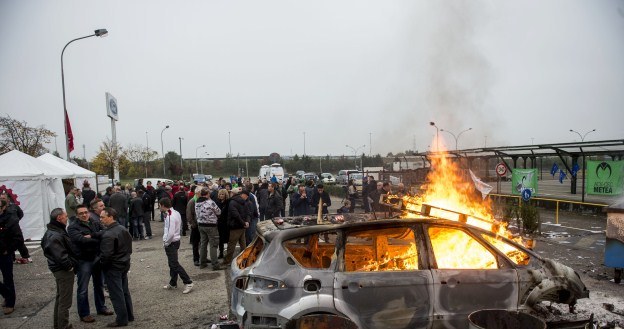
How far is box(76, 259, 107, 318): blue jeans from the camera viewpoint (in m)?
5.61

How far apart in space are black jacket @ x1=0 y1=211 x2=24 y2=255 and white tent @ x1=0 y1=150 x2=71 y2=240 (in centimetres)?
744

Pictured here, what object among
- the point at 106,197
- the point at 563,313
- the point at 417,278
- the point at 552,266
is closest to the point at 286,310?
the point at 417,278

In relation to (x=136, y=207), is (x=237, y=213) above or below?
above

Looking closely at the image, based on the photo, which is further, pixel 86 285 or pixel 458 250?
pixel 86 285

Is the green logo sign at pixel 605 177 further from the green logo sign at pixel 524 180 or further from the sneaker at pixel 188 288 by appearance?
the sneaker at pixel 188 288

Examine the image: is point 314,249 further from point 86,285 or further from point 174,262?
point 86,285

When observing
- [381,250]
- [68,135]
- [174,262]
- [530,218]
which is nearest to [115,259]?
[174,262]

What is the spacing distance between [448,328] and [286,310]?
1.76 meters

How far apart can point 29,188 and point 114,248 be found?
1043 cm

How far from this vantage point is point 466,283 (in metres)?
4.00

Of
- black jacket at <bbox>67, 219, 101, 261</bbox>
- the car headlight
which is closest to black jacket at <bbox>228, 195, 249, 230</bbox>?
black jacket at <bbox>67, 219, 101, 261</bbox>

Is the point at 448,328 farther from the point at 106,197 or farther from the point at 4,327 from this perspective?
the point at 106,197

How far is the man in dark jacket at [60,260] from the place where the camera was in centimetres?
507

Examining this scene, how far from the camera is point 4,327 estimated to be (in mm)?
5617
